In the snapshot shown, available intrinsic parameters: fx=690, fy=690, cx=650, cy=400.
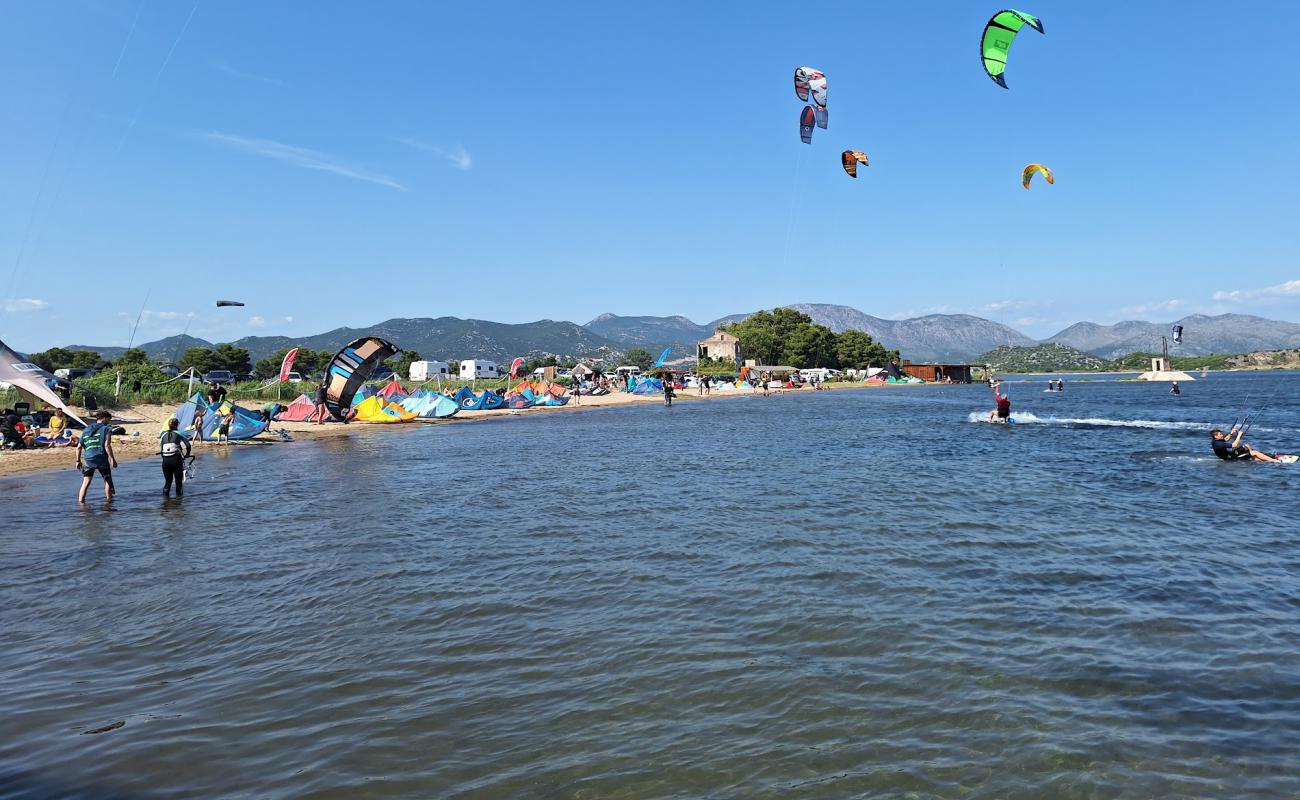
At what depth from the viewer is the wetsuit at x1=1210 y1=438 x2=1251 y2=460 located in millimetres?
18922

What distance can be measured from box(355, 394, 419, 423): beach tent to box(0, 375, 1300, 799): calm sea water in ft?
82.9

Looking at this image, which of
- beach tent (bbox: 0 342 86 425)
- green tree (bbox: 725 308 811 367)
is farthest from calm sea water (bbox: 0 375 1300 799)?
green tree (bbox: 725 308 811 367)

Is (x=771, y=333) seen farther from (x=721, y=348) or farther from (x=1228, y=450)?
(x=1228, y=450)

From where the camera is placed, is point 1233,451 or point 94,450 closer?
point 94,450

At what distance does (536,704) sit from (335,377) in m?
33.7

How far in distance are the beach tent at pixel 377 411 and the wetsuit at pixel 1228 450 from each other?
37229 millimetres

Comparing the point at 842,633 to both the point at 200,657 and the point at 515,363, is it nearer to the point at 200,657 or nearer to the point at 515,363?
the point at 200,657

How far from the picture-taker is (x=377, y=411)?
39.8 meters

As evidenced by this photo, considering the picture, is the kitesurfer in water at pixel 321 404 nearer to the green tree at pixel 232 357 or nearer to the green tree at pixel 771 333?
the green tree at pixel 232 357

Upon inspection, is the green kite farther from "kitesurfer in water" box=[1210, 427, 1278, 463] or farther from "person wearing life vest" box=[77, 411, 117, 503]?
"person wearing life vest" box=[77, 411, 117, 503]

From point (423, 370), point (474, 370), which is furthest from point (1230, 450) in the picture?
point (423, 370)

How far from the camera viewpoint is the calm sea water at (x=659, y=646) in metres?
4.39

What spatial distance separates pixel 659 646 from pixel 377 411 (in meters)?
37.1

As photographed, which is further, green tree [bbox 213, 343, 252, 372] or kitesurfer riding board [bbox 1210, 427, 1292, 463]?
green tree [bbox 213, 343, 252, 372]
